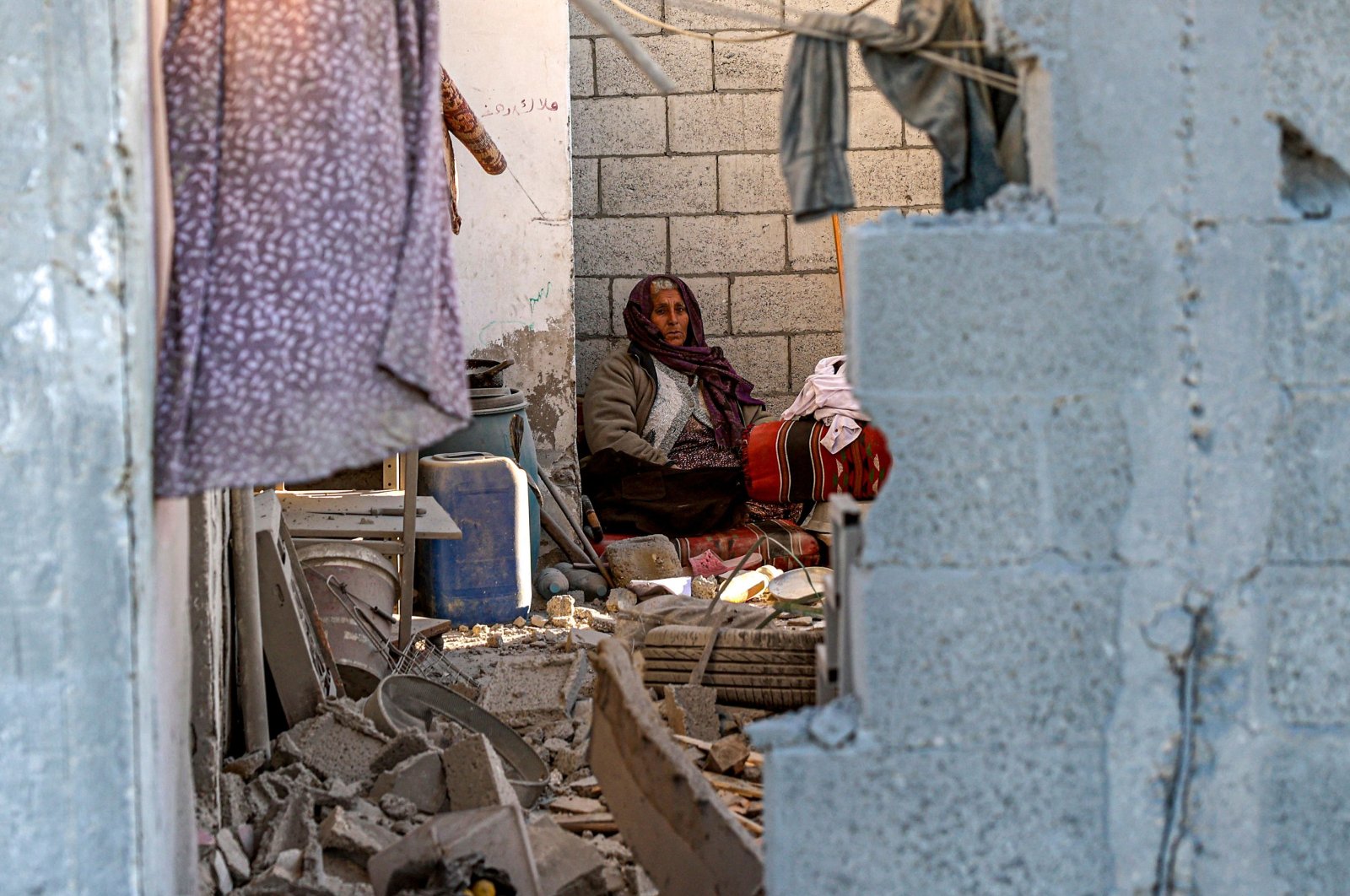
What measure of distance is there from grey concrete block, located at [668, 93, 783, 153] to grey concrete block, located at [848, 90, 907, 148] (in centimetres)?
50

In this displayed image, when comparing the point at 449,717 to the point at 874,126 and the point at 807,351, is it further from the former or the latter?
the point at 874,126

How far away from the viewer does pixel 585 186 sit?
783cm

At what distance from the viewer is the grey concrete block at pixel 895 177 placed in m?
7.91

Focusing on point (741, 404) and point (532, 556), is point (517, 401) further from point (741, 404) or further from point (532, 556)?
point (741, 404)

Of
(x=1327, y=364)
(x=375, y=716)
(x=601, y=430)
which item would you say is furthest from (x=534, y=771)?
(x=601, y=430)

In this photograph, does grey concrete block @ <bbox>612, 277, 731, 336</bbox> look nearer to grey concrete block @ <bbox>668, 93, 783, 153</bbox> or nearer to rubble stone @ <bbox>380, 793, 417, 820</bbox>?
grey concrete block @ <bbox>668, 93, 783, 153</bbox>

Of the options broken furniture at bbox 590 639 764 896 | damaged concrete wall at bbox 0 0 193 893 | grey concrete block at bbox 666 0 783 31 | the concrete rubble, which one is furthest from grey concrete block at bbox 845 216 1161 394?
grey concrete block at bbox 666 0 783 31

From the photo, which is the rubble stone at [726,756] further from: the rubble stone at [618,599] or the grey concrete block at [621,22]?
the grey concrete block at [621,22]

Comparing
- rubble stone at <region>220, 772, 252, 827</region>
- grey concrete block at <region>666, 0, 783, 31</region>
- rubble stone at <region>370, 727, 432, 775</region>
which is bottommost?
rubble stone at <region>220, 772, 252, 827</region>

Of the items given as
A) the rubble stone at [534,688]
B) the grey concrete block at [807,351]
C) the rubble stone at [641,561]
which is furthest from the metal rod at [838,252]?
the rubble stone at [534,688]

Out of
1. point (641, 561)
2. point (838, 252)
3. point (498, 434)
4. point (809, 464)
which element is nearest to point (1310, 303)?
point (498, 434)

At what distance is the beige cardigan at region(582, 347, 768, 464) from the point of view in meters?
7.21

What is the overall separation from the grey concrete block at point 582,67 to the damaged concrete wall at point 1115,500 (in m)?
5.80

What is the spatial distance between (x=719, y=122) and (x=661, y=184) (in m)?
0.49
